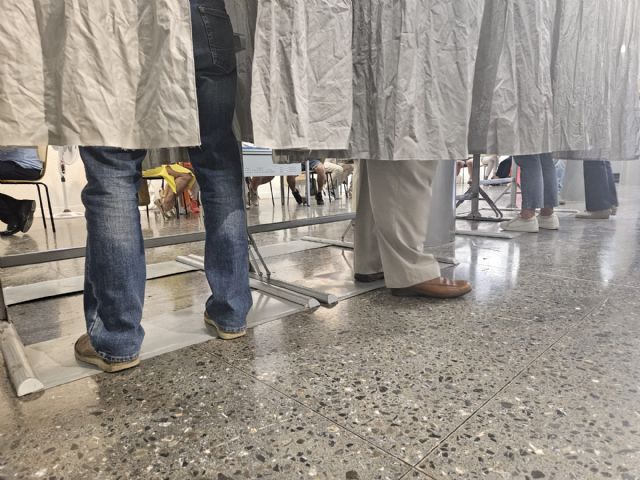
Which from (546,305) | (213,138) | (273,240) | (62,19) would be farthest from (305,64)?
(273,240)

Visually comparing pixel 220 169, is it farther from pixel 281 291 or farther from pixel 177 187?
pixel 177 187

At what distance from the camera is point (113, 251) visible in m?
0.79

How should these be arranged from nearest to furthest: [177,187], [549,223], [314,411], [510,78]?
[314,411] → [510,78] → [549,223] → [177,187]

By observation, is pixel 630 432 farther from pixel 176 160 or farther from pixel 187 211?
pixel 187 211

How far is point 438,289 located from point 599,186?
8.10 feet

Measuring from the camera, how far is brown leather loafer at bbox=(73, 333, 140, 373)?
0.86 m

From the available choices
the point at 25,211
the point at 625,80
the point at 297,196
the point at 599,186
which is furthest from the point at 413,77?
the point at 297,196

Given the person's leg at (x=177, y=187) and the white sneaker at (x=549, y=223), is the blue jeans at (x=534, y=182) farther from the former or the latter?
the person's leg at (x=177, y=187)

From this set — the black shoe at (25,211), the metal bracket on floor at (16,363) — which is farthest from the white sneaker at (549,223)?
the black shoe at (25,211)

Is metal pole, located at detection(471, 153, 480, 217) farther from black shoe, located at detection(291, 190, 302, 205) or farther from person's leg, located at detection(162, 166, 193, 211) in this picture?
black shoe, located at detection(291, 190, 302, 205)

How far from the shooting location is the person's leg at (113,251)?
0.77 meters

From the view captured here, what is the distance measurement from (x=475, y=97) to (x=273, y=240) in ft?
5.48

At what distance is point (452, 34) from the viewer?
1.01m

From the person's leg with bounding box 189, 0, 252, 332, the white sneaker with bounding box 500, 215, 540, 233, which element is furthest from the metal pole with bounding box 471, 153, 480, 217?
the person's leg with bounding box 189, 0, 252, 332
